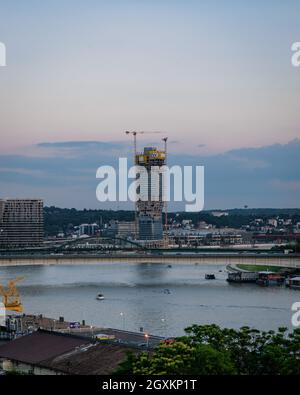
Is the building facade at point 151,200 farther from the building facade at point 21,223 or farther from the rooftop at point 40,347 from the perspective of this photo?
the rooftop at point 40,347

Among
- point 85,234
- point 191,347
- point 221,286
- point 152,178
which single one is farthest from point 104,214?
point 191,347

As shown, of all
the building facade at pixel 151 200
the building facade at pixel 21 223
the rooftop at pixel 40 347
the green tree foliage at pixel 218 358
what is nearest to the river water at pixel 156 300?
the rooftop at pixel 40 347

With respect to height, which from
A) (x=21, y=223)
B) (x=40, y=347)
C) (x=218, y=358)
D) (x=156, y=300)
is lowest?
(x=156, y=300)

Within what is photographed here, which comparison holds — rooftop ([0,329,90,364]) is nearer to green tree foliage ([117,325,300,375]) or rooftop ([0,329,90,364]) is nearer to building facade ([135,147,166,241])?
green tree foliage ([117,325,300,375])

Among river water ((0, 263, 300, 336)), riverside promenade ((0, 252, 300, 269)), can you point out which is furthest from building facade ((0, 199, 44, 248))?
riverside promenade ((0, 252, 300, 269))

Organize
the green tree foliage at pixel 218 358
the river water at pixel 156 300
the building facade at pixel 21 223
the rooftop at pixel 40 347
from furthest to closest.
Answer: the building facade at pixel 21 223, the river water at pixel 156 300, the rooftop at pixel 40 347, the green tree foliage at pixel 218 358

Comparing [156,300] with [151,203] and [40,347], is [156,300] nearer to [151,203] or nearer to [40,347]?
[40,347]

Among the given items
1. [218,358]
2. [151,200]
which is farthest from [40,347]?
[151,200]

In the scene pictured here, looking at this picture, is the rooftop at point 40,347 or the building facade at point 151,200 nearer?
the rooftop at point 40,347
